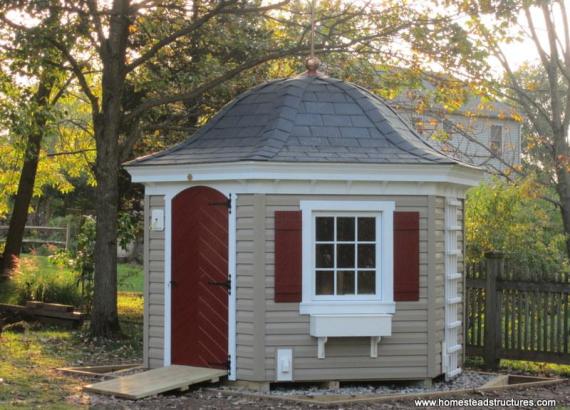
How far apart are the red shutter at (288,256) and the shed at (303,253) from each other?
1 cm

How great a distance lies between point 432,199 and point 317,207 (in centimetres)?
150

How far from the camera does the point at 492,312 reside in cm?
1280

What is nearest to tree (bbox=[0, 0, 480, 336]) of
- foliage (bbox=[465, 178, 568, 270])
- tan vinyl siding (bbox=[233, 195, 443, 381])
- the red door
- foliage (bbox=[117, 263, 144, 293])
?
foliage (bbox=[465, 178, 568, 270])

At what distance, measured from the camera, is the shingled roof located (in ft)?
34.5

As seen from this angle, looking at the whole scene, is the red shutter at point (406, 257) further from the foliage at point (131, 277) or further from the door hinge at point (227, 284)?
the foliage at point (131, 277)

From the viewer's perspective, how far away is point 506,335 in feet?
41.9

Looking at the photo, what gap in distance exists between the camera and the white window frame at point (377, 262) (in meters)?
10.4

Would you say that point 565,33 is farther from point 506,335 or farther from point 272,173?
point 272,173

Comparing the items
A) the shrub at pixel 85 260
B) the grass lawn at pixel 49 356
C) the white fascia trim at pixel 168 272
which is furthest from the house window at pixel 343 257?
the shrub at pixel 85 260

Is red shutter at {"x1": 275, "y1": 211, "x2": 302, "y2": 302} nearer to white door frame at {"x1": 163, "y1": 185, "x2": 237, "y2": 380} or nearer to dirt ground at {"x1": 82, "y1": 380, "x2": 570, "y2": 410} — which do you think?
white door frame at {"x1": 163, "y1": 185, "x2": 237, "y2": 380}

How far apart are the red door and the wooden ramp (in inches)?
9.3

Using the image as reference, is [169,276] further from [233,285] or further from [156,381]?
[156,381]

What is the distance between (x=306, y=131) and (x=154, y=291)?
292 centimetres

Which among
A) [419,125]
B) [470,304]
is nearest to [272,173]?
[470,304]
